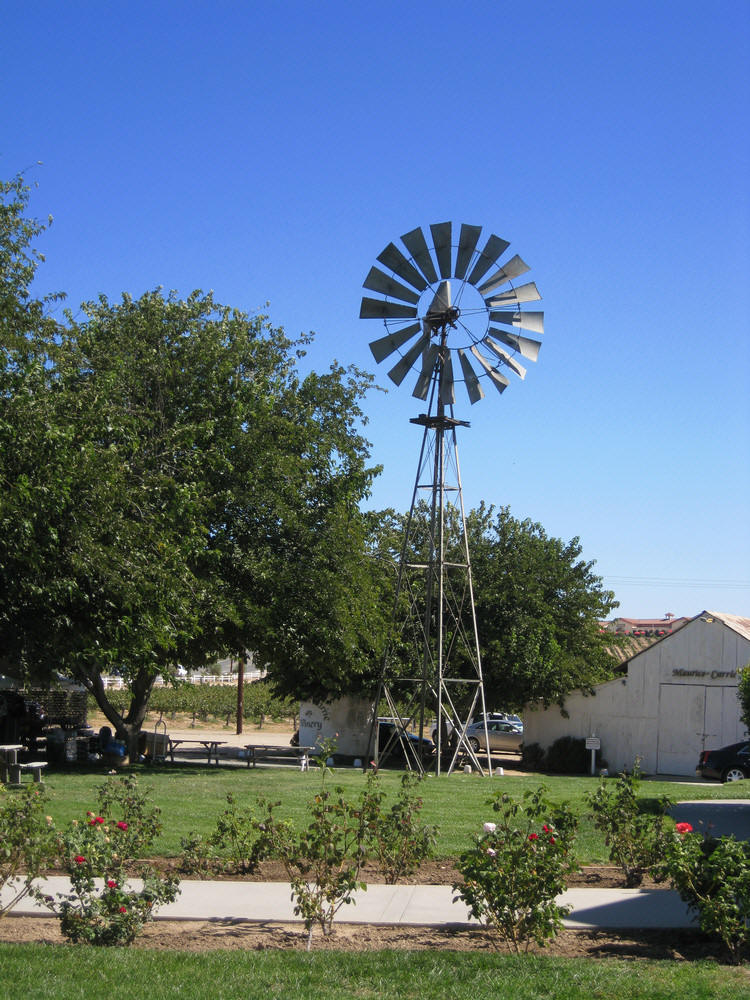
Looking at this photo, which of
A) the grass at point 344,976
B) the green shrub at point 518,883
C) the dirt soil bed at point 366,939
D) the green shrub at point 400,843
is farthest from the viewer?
the green shrub at point 400,843

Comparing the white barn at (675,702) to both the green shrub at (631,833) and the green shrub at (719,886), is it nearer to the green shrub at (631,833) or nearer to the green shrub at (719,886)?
the green shrub at (631,833)

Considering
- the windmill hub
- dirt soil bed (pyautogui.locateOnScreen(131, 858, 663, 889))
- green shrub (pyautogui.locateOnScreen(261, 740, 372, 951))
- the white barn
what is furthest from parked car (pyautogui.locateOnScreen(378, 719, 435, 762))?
green shrub (pyautogui.locateOnScreen(261, 740, 372, 951))

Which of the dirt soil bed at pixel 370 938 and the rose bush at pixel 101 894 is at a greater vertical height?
the rose bush at pixel 101 894

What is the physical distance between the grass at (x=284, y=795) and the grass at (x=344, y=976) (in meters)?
2.80

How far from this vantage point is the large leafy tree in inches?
569

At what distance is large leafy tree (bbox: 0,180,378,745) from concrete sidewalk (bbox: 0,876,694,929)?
5.89m

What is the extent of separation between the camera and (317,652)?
23281 mm

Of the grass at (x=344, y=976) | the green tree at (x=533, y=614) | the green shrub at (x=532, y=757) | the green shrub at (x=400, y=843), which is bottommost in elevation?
the green shrub at (x=532, y=757)

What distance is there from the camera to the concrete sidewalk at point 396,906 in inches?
320

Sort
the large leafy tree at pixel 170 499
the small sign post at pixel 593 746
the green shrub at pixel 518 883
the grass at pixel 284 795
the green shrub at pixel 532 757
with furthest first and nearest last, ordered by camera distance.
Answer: the green shrub at pixel 532 757 → the small sign post at pixel 593 746 → the large leafy tree at pixel 170 499 → the grass at pixel 284 795 → the green shrub at pixel 518 883

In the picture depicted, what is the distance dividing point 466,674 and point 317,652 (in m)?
11.6

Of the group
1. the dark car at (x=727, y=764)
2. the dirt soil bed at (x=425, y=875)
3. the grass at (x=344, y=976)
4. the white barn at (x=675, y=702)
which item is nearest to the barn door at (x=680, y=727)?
the white barn at (x=675, y=702)

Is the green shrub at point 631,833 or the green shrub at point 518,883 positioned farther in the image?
the green shrub at point 631,833

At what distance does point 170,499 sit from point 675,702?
64.7ft
